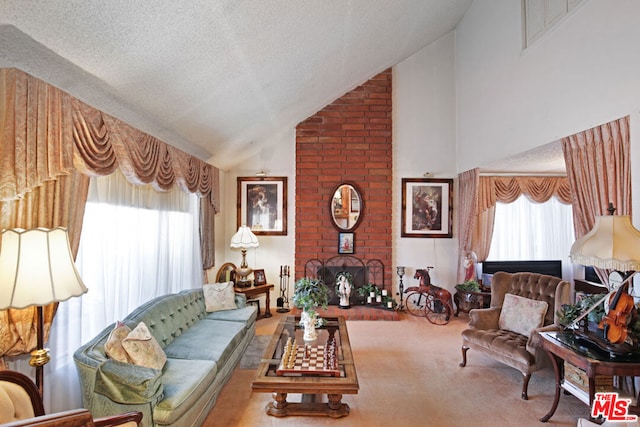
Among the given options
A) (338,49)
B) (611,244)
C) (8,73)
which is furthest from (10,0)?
(611,244)

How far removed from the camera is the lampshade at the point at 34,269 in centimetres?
138

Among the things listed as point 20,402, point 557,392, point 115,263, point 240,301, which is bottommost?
point 557,392

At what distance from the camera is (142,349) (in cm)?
227

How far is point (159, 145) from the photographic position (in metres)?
3.17

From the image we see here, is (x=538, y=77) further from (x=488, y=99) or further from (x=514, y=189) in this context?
(x=514, y=189)

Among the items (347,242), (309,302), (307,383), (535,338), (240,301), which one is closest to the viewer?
(307,383)

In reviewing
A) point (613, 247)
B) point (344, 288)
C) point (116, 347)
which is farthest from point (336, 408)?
point (344, 288)

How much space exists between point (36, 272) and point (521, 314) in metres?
3.94

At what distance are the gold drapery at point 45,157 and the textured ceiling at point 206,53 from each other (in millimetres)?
122

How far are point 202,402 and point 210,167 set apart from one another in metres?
3.39

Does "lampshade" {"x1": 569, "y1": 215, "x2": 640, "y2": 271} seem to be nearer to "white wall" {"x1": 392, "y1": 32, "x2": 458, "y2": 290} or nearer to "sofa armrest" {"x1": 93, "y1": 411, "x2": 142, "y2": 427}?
"sofa armrest" {"x1": 93, "y1": 411, "x2": 142, "y2": 427}

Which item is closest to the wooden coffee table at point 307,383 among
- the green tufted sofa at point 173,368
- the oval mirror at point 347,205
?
the green tufted sofa at point 173,368

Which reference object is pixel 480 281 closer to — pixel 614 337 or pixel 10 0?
pixel 614 337

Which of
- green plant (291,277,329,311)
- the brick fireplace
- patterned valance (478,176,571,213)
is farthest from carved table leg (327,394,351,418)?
patterned valance (478,176,571,213)
